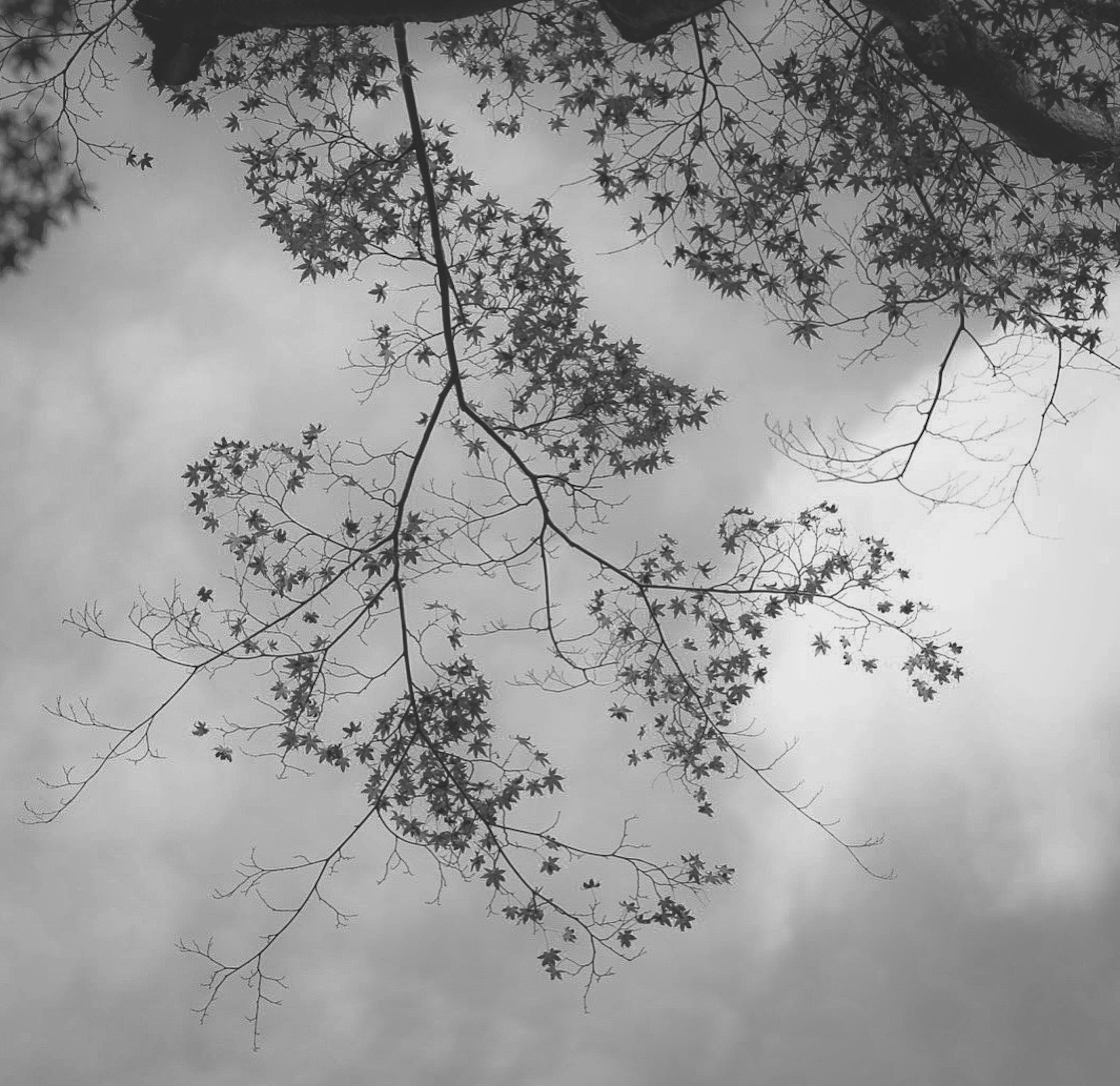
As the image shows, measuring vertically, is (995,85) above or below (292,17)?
above

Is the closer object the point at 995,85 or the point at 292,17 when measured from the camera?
the point at 292,17

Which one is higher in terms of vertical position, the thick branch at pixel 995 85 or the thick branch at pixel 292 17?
the thick branch at pixel 995 85

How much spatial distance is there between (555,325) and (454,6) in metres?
2.25

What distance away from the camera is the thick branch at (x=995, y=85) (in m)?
6.31

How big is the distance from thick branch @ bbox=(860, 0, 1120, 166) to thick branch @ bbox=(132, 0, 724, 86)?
1.26 metres

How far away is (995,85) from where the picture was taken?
6680mm

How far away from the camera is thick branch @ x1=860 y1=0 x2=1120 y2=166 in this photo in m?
6.31

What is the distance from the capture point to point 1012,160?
7484 mm

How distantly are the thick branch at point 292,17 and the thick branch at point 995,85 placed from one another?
4.12 feet

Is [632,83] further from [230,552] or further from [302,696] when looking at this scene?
[302,696]

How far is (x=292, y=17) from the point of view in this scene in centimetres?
596

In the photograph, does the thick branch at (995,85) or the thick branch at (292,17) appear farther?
the thick branch at (995,85)

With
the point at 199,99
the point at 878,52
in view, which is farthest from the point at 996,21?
the point at 199,99

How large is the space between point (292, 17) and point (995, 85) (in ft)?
14.5
